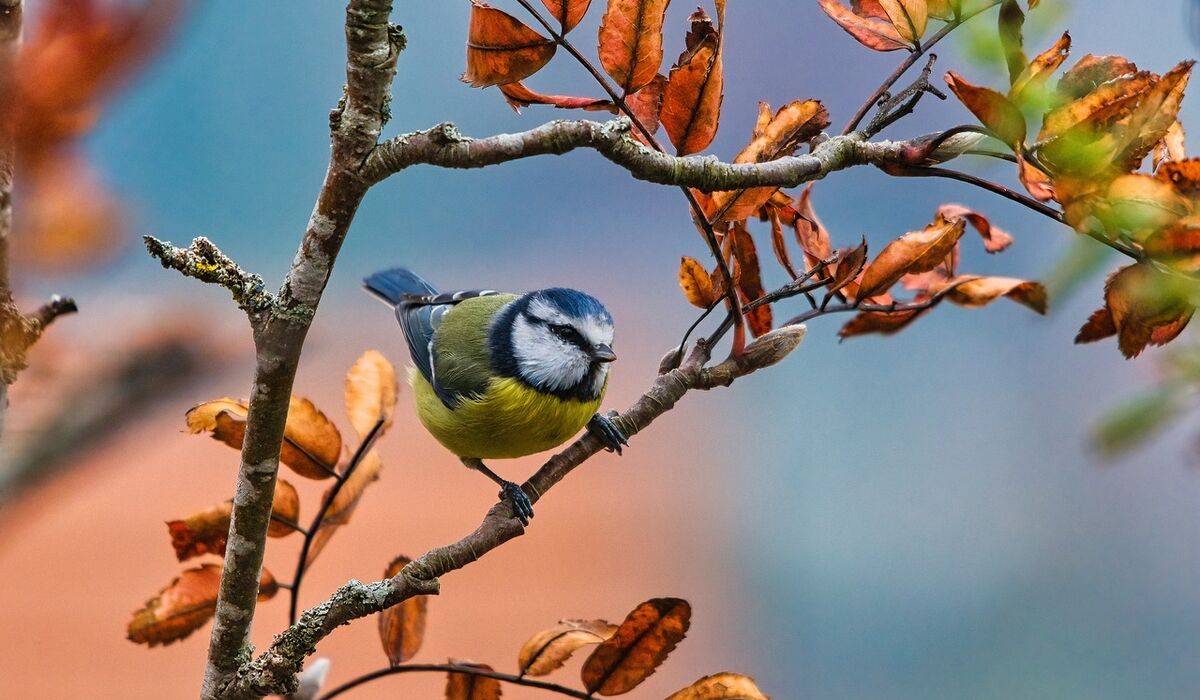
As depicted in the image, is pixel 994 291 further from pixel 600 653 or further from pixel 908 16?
pixel 600 653

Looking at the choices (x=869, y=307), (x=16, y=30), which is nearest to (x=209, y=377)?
(x=16, y=30)

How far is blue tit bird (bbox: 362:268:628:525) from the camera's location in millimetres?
1264

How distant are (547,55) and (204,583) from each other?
0.41 metres

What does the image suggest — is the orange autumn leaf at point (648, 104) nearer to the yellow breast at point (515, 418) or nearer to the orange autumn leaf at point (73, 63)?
the orange autumn leaf at point (73, 63)

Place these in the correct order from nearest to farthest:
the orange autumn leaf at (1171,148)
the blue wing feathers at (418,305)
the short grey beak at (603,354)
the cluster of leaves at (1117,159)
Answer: the cluster of leaves at (1117,159) → the orange autumn leaf at (1171,148) → the short grey beak at (603,354) → the blue wing feathers at (418,305)

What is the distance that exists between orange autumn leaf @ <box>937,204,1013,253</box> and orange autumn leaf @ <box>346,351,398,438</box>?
15.7 inches

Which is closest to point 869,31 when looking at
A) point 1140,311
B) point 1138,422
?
point 1140,311

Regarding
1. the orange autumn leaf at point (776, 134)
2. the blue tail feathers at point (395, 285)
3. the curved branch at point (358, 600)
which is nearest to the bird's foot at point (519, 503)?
the curved branch at point (358, 600)

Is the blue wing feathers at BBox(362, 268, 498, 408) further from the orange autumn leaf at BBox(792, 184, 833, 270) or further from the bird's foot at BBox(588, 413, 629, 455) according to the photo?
the orange autumn leaf at BBox(792, 184, 833, 270)

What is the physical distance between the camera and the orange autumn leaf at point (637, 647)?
62 centimetres

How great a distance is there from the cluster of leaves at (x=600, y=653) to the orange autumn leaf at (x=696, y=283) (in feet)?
0.70

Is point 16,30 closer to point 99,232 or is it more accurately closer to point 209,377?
point 99,232

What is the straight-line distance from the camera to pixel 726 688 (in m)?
0.62

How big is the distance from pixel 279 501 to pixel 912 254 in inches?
17.6
